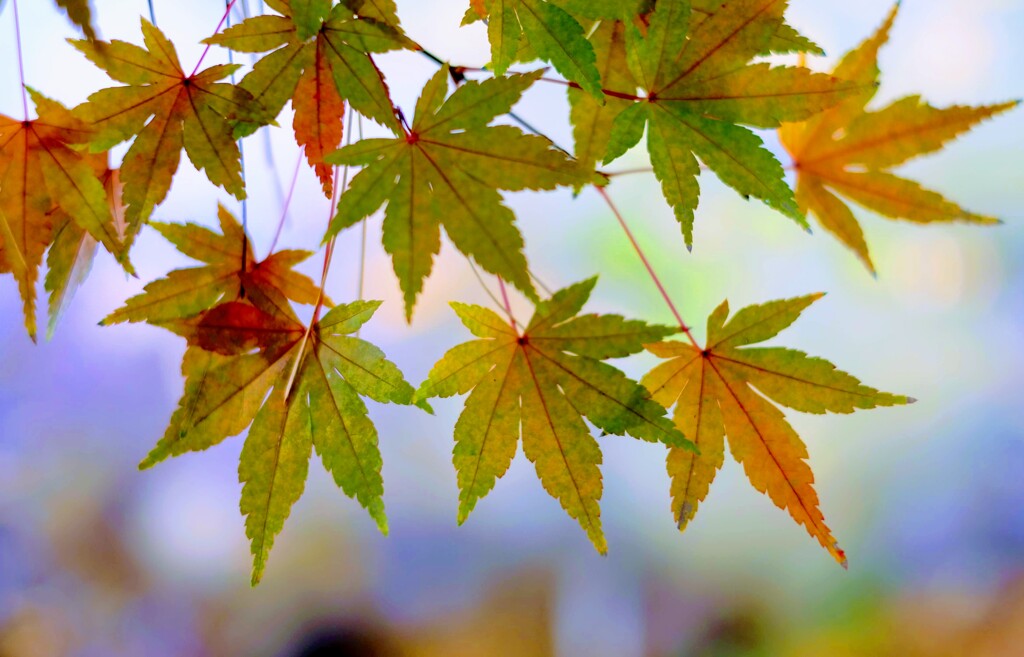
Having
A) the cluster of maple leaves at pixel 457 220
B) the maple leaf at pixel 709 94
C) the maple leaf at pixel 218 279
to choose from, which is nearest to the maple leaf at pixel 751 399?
the cluster of maple leaves at pixel 457 220

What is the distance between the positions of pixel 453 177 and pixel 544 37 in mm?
142

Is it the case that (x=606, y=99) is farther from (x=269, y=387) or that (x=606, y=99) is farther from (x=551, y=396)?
(x=269, y=387)

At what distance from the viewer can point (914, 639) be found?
2.30m

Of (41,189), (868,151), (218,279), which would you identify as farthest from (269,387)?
(868,151)

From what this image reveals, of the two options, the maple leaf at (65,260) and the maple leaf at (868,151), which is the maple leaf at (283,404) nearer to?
the maple leaf at (65,260)

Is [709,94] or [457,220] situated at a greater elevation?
[709,94]

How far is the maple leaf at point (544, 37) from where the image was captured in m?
0.50

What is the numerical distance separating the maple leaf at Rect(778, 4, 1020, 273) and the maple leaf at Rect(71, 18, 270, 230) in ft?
2.30

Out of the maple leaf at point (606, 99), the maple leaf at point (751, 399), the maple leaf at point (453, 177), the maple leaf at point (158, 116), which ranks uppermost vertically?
the maple leaf at point (606, 99)

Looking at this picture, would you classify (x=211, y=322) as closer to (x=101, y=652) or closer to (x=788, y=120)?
(x=788, y=120)

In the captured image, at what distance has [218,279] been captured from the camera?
0.69 m

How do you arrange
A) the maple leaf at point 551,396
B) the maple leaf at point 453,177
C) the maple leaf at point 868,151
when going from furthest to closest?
1. the maple leaf at point 868,151
2. the maple leaf at point 551,396
3. the maple leaf at point 453,177

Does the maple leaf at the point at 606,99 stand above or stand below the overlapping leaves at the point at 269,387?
above

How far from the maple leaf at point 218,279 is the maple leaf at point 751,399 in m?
0.41
